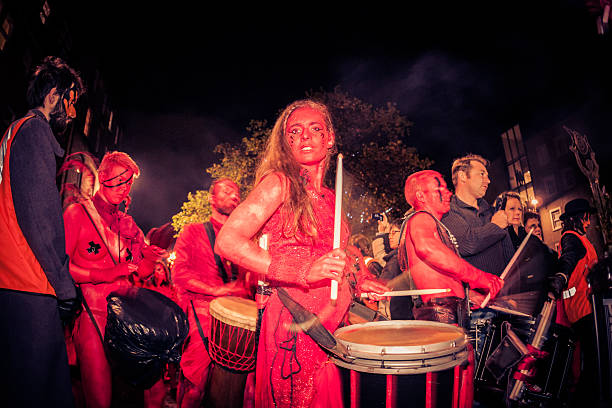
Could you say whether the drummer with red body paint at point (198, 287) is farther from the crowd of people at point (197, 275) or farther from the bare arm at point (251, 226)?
→ the bare arm at point (251, 226)

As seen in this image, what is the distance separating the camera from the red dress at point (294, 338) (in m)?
1.63

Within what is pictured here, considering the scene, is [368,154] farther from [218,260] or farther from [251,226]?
[251,226]

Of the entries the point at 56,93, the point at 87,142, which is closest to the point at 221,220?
the point at 56,93

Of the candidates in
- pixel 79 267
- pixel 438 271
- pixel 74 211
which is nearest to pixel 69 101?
pixel 74 211

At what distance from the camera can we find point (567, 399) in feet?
15.5

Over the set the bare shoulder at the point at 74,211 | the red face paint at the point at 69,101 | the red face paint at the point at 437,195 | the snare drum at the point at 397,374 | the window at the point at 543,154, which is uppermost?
the window at the point at 543,154

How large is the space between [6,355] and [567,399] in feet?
20.1

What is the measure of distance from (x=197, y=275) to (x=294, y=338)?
2.98 meters

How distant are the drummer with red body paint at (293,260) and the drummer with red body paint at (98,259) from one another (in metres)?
2.04

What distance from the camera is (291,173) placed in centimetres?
193

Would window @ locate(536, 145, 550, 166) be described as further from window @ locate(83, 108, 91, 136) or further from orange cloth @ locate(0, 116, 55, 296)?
window @ locate(83, 108, 91, 136)

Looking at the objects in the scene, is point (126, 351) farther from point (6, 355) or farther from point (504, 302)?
point (504, 302)

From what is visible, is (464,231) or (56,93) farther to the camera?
(464,231)

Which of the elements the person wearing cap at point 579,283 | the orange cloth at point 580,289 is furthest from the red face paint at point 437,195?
the orange cloth at point 580,289
